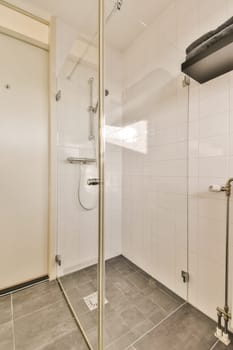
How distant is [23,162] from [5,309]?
1182mm

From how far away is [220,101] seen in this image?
1.18 metres

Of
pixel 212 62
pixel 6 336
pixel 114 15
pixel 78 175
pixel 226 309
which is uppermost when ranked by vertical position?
pixel 114 15

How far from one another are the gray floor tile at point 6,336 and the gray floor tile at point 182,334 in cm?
78

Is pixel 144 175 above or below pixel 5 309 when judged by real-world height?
above

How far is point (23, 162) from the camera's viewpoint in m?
1.59

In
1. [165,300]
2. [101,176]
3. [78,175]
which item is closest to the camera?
[101,176]

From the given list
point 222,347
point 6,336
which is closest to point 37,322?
point 6,336

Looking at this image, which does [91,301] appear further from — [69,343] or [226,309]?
[226,309]

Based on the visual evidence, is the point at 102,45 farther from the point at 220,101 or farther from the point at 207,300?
the point at 207,300

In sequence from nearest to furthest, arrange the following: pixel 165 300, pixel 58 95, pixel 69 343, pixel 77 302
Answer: pixel 69 343 → pixel 77 302 → pixel 165 300 → pixel 58 95

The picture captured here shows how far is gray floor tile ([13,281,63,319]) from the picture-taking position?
→ 1330 millimetres

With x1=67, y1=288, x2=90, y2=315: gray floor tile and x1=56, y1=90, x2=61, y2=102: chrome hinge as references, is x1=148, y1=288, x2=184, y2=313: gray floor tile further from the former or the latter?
x1=56, y1=90, x2=61, y2=102: chrome hinge

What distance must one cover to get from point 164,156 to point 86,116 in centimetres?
78

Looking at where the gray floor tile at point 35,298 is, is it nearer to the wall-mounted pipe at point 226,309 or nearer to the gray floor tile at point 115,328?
the gray floor tile at point 115,328
